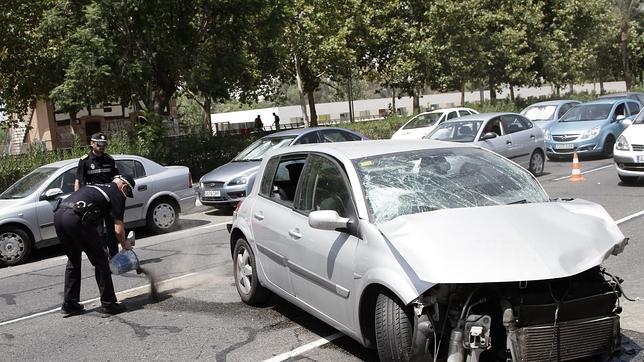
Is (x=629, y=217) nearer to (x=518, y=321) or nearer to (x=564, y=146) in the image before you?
(x=518, y=321)

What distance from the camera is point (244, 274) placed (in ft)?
19.6

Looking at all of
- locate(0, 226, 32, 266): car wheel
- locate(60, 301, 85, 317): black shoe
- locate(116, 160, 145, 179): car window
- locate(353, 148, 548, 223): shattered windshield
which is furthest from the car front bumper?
locate(0, 226, 32, 266): car wheel

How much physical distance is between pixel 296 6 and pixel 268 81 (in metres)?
8.95

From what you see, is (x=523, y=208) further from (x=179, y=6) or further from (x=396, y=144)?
(x=179, y=6)

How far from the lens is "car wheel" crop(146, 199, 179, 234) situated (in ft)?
36.4

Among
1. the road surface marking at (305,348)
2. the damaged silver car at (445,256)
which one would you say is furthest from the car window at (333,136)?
the road surface marking at (305,348)

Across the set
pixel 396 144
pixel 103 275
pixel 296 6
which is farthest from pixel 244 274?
pixel 296 6

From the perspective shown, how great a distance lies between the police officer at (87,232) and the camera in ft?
19.0

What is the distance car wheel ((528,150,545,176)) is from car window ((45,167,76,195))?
9.97 meters

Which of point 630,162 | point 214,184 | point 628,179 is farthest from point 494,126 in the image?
point 214,184

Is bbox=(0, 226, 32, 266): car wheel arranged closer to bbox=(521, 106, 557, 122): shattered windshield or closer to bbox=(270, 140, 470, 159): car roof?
bbox=(270, 140, 470, 159): car roof

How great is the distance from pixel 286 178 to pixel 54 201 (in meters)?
5.62

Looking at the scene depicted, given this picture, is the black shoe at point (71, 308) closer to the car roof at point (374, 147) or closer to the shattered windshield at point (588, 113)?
the car roof at point (374, 147)

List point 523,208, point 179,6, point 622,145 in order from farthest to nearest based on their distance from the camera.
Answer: point 179,6
point 622,145
point 523,208
